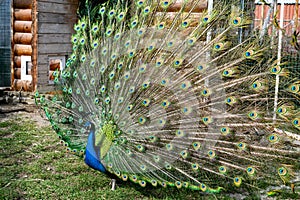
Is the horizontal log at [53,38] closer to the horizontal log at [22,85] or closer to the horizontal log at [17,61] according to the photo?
the horizontal log at [17,61]

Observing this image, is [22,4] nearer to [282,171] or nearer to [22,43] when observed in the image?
[22,43]

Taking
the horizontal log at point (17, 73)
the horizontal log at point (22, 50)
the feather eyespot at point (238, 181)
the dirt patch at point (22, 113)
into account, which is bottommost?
the feather eyespot at point (238, 181)

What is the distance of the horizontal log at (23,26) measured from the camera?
8.30 metres

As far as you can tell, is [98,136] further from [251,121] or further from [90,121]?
[251,121]

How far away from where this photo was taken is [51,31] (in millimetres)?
8391

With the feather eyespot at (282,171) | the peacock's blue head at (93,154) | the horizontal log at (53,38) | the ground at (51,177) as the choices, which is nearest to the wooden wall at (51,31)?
the horizontal log at (53,38)

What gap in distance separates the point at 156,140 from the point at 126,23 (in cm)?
141

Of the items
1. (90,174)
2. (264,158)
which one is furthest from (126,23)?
(264,158)

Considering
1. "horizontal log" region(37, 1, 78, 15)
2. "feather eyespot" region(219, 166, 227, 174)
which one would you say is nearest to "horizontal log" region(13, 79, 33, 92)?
"horizontal log" region(37, 1, 78, 15)

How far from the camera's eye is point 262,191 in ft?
14.4

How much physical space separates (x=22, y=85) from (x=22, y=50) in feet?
2.29

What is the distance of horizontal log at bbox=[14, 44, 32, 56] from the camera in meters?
8.35

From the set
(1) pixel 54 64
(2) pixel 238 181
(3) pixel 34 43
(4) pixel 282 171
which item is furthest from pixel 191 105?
(1) pixel 54 64

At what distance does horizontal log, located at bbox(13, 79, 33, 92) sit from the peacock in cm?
443
